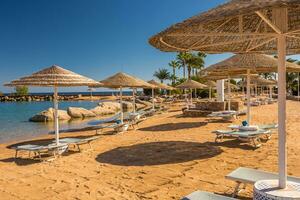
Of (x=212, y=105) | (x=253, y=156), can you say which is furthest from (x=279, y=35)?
(x=212, y=105)

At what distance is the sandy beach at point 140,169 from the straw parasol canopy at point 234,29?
8.20 ft

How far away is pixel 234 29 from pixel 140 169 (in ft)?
11.5

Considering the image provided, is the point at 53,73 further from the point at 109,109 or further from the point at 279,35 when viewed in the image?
the point at 109,109

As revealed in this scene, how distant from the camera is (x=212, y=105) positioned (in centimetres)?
1752

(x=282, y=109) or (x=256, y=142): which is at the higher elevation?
(x=282, y=109)

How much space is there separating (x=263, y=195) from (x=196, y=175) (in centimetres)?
236

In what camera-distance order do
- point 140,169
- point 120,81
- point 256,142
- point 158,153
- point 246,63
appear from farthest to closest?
point 120,81 < point 246,63 < point 256,142 < point 158,153 < point 140,169

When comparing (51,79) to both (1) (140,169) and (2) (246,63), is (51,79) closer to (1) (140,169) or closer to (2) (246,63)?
(1) (140,169)

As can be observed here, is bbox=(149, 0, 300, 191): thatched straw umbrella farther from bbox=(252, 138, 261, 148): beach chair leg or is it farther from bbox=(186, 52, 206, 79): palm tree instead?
bbox=(186, 52, 206, 79): palm tree

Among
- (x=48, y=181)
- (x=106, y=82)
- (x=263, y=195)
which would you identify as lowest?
(x=48, y=181)

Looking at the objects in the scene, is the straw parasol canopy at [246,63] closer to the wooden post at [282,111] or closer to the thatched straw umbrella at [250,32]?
the thatched straw umbrella at [250,32]

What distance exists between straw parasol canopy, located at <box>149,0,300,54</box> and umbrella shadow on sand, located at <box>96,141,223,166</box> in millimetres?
2685

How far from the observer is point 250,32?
432 centimetres

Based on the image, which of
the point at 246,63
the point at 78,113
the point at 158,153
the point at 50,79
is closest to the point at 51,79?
the point at 50,79
